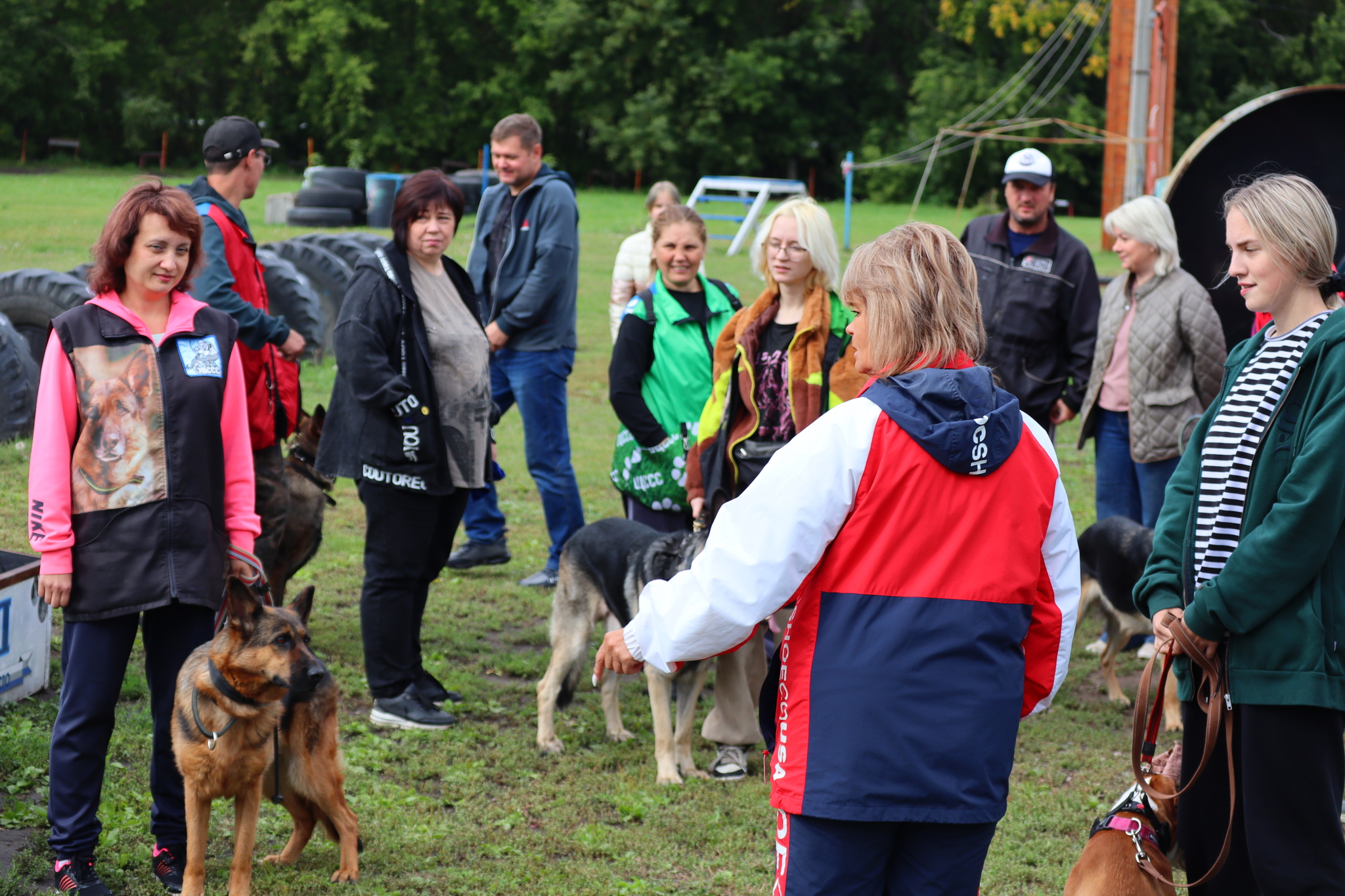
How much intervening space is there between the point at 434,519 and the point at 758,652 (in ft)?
4.53

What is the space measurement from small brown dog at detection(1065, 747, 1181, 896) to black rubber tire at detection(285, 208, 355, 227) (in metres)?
21.0

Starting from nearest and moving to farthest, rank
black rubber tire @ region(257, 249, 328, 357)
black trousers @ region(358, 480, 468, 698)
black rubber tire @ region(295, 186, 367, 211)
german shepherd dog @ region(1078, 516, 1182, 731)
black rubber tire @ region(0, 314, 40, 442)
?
black trousers @ region(358, 480, 468, 698), german shepherd dog @ region(1078, 516, 1182, 731), black rubber tire @ region(0, 314, 40, 442), black rubber tire @ region(257, 249, 328, 357), black rubber tire @ region(295, 186, 367, 211)

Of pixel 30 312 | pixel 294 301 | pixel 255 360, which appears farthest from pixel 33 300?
pixel 255 360

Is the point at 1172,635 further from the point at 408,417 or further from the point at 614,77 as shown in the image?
the point at 614,77

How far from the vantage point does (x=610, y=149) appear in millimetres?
39312

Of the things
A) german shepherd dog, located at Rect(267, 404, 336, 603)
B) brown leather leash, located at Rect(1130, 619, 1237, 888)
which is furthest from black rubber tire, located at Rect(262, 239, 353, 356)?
brown leather leash, located at Rect(1130, 619, 1237, 888)

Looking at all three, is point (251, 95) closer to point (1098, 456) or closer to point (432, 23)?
point (432, 23)

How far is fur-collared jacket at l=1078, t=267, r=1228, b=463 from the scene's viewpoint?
17.0 ft

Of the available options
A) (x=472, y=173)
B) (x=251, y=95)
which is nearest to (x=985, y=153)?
(x=472, y=173)

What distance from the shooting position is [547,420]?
6242mm

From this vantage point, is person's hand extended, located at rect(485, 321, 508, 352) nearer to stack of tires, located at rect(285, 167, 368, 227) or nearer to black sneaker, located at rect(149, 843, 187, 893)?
black sneaker, located at rect(149, 843, 187, 893)

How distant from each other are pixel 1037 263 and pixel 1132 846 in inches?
131

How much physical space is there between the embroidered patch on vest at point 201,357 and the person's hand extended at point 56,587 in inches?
24.2

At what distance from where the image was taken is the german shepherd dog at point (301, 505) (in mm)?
5078
